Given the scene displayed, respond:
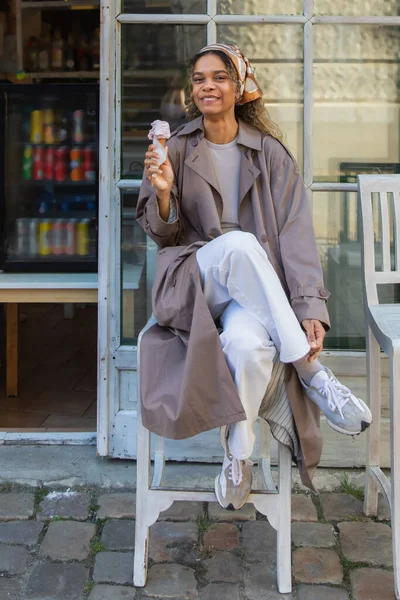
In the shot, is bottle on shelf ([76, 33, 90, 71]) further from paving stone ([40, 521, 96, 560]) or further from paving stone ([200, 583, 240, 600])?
paving stone ([200, 583, 240, 600])

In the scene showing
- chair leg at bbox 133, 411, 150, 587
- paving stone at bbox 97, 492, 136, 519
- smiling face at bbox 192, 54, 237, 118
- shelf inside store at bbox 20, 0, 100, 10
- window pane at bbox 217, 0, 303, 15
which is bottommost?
paving stone at bbox 97, 492, 136, 519

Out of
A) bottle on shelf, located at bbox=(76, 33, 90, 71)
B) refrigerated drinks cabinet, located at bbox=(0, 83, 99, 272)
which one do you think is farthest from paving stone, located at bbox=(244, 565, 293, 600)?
bottle on shelf, located at bbox=(76, 33, 90, 71)

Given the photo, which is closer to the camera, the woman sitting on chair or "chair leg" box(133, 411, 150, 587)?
the woman sitting on chair

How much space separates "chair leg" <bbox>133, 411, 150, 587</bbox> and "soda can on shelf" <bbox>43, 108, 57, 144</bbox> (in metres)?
1.98

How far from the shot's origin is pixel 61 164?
405 cm

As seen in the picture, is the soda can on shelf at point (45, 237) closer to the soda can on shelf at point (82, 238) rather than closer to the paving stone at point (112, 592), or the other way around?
the soda can on shelf at point (82, 238)

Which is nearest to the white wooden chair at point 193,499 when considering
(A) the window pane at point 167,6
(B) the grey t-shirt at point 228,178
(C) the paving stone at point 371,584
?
(C) the paving stone at point 371,584

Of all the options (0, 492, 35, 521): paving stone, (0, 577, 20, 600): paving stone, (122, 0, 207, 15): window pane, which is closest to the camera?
(0, 577, 20, 600): paving stone

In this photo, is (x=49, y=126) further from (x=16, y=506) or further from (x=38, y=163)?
(x=16, y=506)

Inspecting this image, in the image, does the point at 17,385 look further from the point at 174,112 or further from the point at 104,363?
the point at 174,112

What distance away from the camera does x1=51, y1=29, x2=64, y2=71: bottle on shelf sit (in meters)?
5.67

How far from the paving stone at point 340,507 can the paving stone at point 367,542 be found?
0.21 ft

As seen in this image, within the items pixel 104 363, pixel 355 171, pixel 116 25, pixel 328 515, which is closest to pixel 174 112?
pixel 116 25

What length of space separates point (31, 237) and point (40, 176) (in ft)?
1.08
